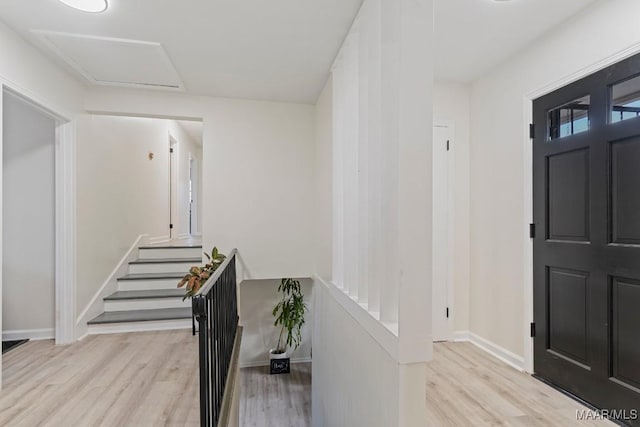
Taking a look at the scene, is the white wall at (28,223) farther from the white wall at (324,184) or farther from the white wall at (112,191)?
the white wall at (324,184)

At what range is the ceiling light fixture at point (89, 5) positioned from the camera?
1905mm

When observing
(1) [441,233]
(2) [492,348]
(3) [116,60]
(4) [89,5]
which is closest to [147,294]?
(3) [116,60]

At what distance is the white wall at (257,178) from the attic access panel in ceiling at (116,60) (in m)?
0.37

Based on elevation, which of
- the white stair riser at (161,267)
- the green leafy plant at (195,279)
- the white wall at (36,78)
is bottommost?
the white stair riser at (161,267)

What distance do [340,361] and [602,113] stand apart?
2310 mm

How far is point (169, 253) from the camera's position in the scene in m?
4.54

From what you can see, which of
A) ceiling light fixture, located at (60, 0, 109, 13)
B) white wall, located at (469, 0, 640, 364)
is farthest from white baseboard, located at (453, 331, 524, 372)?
ceiling light fixture, located at (60, 0, 109, 13)

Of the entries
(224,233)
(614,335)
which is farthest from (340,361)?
(224,233)

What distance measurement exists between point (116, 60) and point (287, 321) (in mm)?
3112

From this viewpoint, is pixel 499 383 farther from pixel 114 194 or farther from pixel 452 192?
pixel 114 194

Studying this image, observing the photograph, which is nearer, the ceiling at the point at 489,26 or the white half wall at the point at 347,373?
the white half wall at the point at 347,373

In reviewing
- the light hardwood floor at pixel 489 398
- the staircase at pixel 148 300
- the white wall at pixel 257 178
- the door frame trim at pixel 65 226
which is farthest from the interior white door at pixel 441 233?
the door frame trim at pixel 65 226

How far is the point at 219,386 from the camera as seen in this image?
178 centimetres

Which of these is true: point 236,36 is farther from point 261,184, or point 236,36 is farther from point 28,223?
point 28,223
